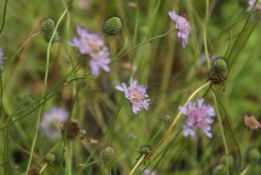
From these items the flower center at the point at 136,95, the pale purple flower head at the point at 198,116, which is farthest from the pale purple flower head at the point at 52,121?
the pale purple flower head at the point at 198,116

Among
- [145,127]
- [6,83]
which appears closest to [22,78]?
[6,83]

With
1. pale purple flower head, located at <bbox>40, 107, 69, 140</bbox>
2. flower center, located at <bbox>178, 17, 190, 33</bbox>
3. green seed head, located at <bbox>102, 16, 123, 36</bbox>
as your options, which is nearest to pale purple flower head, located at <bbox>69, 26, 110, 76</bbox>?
green seed head, located at <bbox>102, 16, 123, 36</bbox>

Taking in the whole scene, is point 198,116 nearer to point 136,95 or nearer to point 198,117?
point 198,117

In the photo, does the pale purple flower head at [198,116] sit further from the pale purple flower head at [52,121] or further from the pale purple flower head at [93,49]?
the pale purple flower head at [52,121]

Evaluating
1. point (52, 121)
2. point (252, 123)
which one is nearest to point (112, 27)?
point (252, 123)

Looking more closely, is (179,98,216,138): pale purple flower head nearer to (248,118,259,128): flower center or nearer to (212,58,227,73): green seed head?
(212,58,227,73): green seed head
